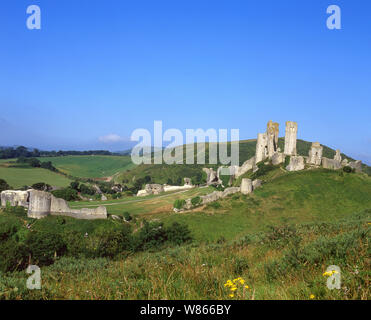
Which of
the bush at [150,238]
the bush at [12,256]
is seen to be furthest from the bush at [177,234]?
the bush at [12,256]

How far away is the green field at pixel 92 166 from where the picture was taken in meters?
143

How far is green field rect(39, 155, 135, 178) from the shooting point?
470ft

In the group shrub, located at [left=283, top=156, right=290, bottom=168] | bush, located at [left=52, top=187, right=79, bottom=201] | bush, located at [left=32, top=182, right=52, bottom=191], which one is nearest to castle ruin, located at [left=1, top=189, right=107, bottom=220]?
bush, located at [left=52, top=187, right=79, bottom=201]

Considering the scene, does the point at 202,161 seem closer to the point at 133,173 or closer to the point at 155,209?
the point at 133,173

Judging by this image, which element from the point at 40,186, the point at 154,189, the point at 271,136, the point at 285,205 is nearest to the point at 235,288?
the point at 285,205

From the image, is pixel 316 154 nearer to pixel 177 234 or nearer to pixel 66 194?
pixel 177 234

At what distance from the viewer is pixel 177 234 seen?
2961 cm

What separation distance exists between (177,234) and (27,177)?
83.4m

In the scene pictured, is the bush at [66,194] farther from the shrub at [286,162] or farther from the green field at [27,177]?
the shrub at [286,162]

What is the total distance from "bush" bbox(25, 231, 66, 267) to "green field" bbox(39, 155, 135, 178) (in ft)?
369

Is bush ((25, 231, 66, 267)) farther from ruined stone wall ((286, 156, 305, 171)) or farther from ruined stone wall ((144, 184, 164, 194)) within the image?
ruined stone wall ((144, 184, 164, 194))

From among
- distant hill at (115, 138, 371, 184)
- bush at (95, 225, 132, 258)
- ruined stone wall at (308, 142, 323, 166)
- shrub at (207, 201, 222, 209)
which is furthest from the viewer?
distant hill at (115, 138, 371, 184)

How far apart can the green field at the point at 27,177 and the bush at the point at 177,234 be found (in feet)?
223
